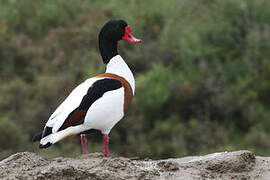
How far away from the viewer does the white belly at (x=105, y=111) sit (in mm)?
5637

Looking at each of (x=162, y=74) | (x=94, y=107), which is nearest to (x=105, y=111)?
(x=94, y=107)

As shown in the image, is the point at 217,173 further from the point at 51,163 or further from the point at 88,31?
the point at 88,31

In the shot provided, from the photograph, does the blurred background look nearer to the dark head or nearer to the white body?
the dark head

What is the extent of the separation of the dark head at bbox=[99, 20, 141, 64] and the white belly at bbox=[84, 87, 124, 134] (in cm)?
58

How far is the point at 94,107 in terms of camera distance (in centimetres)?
566

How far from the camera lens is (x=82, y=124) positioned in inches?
221

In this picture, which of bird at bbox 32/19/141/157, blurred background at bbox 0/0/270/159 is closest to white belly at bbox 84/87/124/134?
bird at bbox 32/19/141/157

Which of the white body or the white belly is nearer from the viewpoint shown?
the white body

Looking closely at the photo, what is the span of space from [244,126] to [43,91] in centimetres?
513

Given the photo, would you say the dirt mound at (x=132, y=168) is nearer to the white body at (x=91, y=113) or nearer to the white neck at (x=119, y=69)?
the white body at (x=91, y=113)

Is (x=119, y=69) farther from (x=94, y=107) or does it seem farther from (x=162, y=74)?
(x=162, y=74)

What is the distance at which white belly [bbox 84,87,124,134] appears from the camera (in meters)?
5.64

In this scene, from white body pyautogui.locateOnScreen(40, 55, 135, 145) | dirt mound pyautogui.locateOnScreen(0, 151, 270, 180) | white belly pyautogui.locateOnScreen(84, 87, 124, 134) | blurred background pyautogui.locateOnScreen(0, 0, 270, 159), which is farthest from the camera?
blurred background pyautogui.locateOnScreen(0, 0, 270, 159)

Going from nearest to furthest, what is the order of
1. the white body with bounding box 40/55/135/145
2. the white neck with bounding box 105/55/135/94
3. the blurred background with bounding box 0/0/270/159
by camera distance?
the white body with bounding box 40/55/135/145 < the white neck with bounding box 105/55/135/94 < the blurred background with bounding box 0/0/270/159
